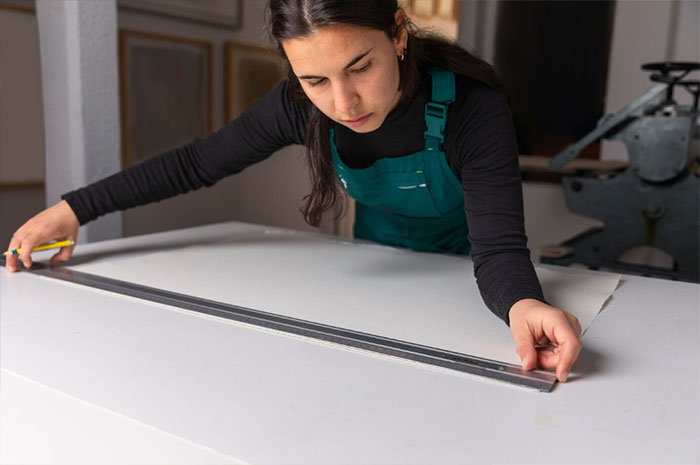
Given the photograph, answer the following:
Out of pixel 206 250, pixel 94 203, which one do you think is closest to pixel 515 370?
pixel 206 250

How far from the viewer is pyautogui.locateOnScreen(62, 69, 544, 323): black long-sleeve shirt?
2.71 feet

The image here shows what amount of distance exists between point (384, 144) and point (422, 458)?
2.20 ft

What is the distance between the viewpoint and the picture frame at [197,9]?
2.24 m

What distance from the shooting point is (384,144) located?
41.7 inches

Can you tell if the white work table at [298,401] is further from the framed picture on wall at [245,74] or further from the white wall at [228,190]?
the framed picture on wall at [245,74]

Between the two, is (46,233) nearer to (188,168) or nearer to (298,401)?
(188,168)

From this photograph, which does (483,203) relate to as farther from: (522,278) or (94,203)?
(94,203)

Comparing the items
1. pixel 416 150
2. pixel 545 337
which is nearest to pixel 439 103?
pixel 416 150

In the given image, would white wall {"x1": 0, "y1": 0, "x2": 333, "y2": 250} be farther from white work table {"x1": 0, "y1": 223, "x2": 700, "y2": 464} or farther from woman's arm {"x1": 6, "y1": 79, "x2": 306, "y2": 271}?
white work table {"x1": 0, "y1": 223, "x2": 700, "y2": 464}

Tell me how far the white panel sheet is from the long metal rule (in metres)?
0.02

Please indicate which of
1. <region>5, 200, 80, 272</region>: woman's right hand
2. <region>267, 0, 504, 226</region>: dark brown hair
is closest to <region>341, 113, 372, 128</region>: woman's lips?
<region>267, 0, 504, 226</region>: dark brown hair

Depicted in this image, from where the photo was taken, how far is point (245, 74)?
8.95ft

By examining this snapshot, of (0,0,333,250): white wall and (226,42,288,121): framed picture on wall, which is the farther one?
(226,42,288,121): framed picture on wall

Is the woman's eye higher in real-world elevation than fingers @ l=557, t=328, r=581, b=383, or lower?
higher
